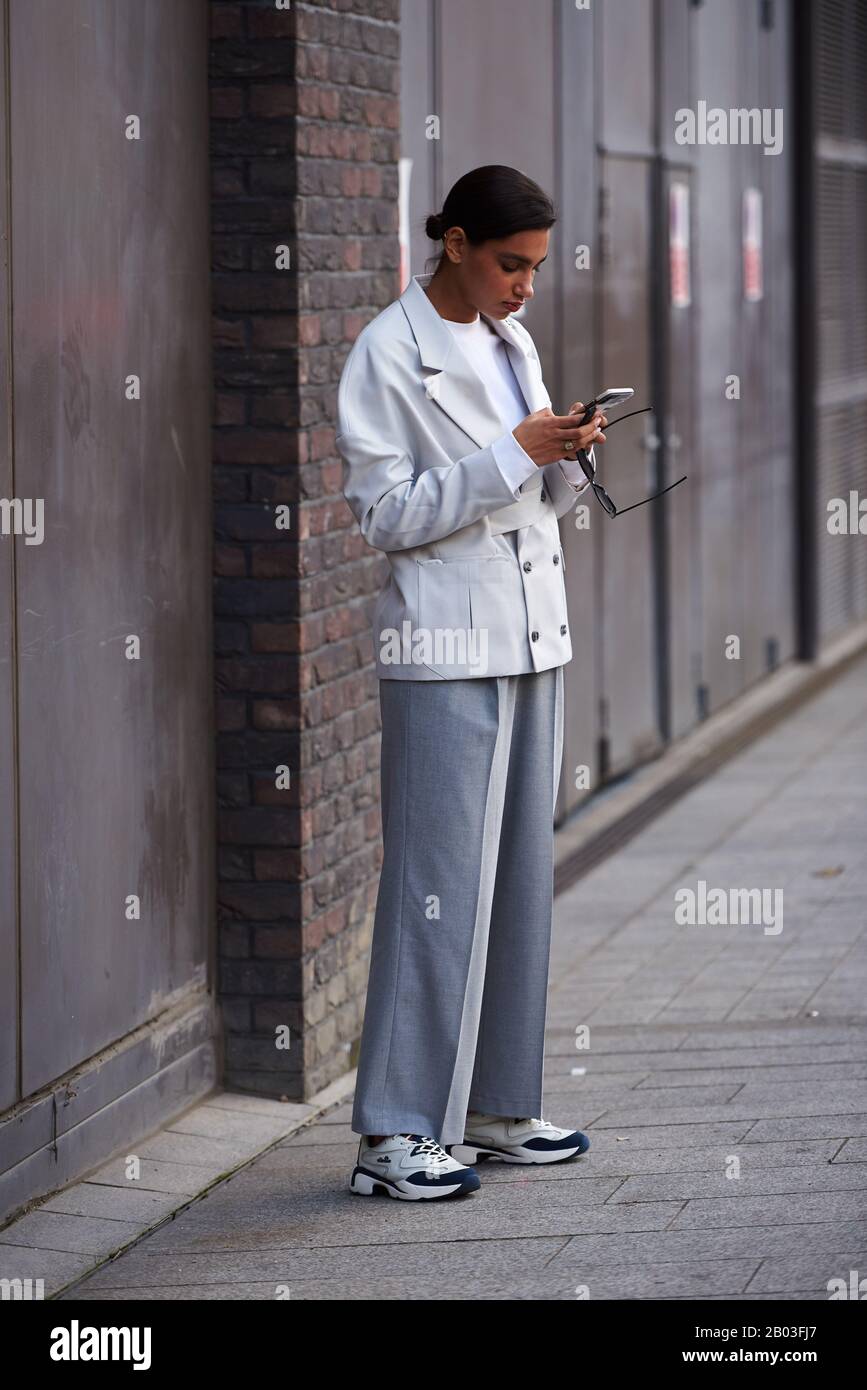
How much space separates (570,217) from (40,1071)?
5.02 metres

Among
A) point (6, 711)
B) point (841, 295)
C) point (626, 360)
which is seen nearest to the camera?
point (6, 711)

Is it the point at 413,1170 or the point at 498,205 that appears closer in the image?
the point at 498,205

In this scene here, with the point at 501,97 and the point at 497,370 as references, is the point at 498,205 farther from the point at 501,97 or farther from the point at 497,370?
the point at 501,97

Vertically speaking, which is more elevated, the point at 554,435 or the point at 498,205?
the point at 498,205

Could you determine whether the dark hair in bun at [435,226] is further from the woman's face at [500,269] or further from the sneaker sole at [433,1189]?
the sneaker sole at [433,1189]

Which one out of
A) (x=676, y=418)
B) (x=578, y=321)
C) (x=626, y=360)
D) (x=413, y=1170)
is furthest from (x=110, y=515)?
(x=676, y=418)

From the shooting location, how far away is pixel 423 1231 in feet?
14.5

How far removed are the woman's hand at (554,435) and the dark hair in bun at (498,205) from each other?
37 centimetres

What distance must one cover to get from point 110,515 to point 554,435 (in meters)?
1.09

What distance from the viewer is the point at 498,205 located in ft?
14.1

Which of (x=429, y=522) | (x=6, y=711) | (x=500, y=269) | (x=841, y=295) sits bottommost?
(x=6, y=711)

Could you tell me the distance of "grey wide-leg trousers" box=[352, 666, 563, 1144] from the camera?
448 cm
